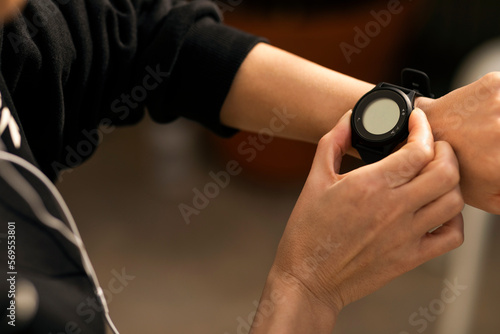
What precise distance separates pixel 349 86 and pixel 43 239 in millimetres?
456

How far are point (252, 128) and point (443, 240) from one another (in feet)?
1.10

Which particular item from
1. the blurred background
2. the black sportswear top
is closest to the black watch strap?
the black sportswear top

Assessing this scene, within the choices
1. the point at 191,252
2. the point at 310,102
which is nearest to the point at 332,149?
the point at 310,102

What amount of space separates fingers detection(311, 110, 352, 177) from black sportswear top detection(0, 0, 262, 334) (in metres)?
0.19

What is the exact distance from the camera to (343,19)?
62.2 inches

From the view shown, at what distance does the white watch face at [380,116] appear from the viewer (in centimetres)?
65

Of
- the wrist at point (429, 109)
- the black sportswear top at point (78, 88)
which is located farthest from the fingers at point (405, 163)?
the black sportswear top at point (78, 88)

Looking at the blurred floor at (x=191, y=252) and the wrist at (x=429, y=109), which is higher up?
the wrist at (x=429, y=109)

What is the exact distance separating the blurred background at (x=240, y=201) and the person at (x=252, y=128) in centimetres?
68

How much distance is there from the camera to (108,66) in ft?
2.40

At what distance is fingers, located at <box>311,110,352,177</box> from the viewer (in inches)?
24.1

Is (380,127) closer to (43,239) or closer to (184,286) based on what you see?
(43,239)

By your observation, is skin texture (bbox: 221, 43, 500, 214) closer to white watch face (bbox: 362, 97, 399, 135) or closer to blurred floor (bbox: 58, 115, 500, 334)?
white watch face (bbox: 362, 97, 399, 135)

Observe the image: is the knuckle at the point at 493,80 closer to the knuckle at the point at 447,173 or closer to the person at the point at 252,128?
the person at the point at 252,128
